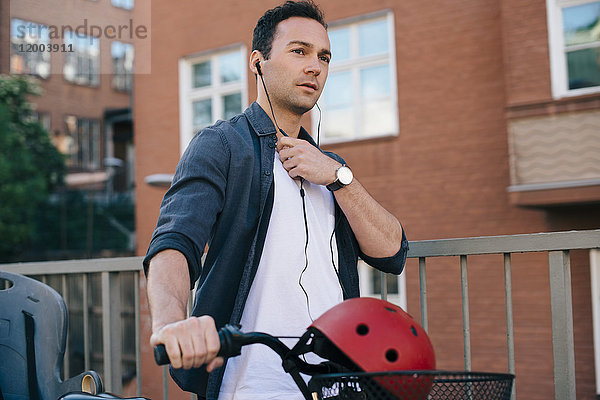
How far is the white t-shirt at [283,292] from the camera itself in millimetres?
1815

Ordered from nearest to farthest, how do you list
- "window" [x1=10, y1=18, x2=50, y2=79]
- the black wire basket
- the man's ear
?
1. the black wire basket
2. the man's ear
3. "window" [x1=10, y1=18, x2=50, y2=79]

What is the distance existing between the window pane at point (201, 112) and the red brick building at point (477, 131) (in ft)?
3.40

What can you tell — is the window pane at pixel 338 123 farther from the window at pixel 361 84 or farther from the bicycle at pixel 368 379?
the bicycle at pixel 368 379

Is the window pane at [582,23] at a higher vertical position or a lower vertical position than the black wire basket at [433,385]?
higher

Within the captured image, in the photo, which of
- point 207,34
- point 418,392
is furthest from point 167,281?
point 207,34

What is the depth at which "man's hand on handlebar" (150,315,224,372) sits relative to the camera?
1.32 meters

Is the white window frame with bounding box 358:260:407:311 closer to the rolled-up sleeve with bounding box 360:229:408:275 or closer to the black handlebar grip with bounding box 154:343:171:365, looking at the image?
the rolled-up sleeve with bounding box 360:229:408:275

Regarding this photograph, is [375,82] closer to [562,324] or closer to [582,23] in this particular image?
[582,23]

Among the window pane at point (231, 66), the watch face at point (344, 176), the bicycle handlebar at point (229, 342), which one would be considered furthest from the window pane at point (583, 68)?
the bicycle handlebar at point (229, 342)

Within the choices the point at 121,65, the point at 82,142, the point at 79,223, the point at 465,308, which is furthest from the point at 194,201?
the point at 121,65

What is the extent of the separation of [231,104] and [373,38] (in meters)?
3.41

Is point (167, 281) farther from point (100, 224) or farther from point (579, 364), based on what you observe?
point (100, 224)

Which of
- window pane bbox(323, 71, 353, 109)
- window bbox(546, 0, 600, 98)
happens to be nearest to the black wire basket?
window bbox(546, 0, 600, 98)

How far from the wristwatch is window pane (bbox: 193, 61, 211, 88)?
11897 millimetres
